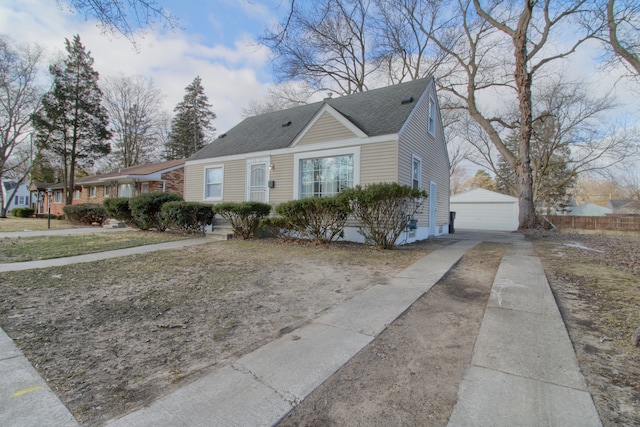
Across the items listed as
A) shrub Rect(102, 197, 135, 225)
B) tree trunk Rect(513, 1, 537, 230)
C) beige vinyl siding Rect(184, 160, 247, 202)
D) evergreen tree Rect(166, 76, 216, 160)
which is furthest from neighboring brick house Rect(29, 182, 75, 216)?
tree trunk Rect(513, 1, 537, 230)

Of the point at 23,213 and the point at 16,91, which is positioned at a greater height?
the point at 16,91

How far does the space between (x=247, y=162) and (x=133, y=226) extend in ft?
18.9

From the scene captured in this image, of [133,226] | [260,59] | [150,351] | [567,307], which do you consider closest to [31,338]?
[150,351]

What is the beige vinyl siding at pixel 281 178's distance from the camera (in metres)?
11.4

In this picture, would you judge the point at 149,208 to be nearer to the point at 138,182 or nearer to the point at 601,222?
the point at 138,182

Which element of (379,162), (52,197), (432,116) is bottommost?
(52,197)

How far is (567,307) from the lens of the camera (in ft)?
12.3

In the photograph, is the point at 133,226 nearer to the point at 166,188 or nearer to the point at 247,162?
the point at 247,162

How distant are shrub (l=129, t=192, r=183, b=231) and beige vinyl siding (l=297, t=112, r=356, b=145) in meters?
6.15

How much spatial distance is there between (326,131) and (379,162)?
7.73 feet

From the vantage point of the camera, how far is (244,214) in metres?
10.1

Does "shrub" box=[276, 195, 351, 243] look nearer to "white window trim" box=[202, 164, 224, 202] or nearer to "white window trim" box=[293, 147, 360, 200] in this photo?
"white window trim" box=[293, 147, 360, 200]

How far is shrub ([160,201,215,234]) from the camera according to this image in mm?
10961

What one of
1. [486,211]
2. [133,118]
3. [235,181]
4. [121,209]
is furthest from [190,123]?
[486,211]
